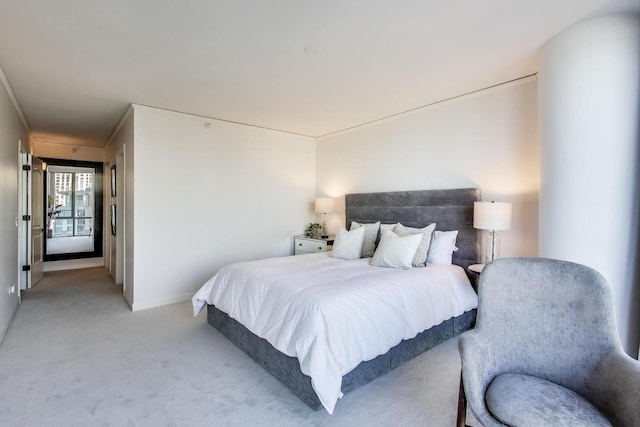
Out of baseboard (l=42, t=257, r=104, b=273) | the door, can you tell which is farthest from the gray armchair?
baseboard (l=42, t=257, r=104, b=273)

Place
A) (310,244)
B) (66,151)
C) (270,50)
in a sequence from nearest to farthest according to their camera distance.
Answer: (270,50) < (310,244) < (66,151)

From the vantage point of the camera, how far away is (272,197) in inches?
209

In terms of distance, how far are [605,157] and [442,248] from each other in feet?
5.25

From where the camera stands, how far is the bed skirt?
86.4 inches

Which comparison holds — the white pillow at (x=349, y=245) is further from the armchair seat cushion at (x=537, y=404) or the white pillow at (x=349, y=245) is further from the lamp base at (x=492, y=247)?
the armchair seat cushion at (x=537, y=404)

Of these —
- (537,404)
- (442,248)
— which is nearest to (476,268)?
(442,248)

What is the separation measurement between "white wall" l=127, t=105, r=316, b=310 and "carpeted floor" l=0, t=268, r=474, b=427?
2.98ft

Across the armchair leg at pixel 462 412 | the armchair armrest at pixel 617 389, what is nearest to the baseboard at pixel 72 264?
the armchair leg at pixel 462 412

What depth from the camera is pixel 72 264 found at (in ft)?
22.6

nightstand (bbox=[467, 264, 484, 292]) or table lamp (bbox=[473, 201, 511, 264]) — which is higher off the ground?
table lamp (bbox=[473, 201, 511, 264])

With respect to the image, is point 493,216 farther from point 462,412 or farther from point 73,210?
point 73,210

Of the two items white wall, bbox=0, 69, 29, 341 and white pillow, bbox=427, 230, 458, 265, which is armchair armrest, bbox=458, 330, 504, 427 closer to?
white pillow, bbox=427, 230, 458, 265

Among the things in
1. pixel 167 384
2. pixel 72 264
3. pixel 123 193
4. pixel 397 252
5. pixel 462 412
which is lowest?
pixel 167 384

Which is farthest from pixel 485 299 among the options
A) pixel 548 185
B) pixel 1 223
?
pixel 1 223
